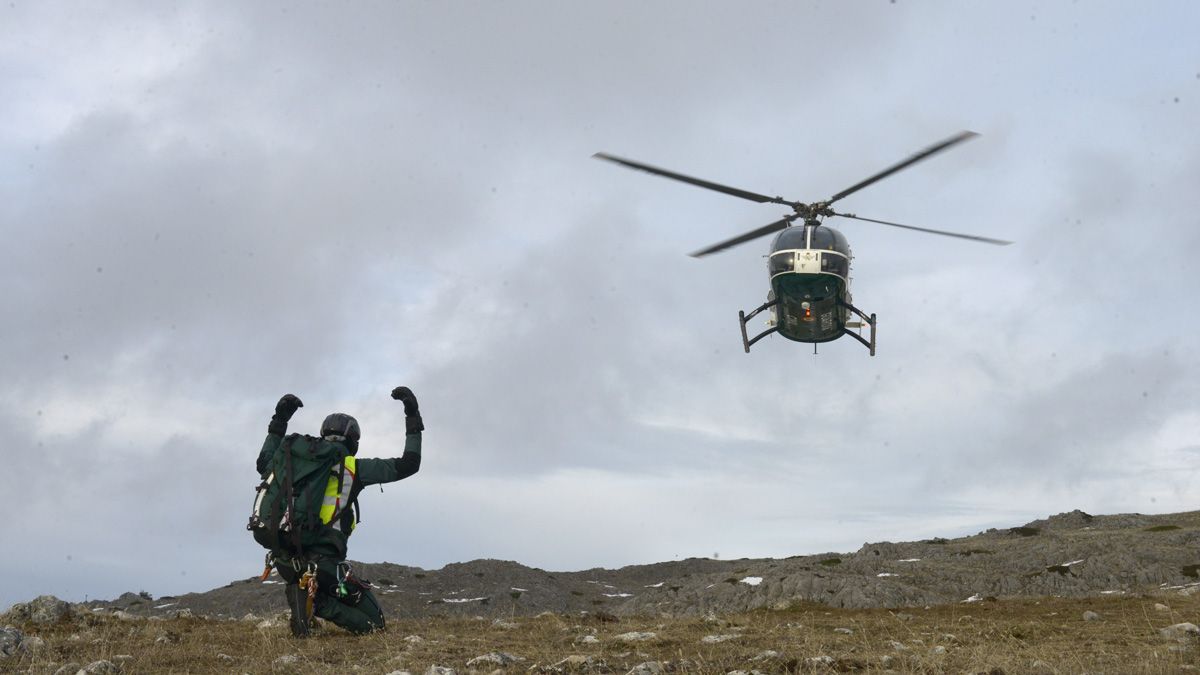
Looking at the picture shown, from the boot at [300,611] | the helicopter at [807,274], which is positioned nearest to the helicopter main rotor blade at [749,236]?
the helicopter at [807,274]

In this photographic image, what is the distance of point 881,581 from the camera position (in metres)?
34.8

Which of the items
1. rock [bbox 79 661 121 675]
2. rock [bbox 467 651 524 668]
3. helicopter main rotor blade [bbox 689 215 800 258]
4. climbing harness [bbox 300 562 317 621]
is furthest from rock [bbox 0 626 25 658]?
helicopter main rotor blade [bbox 689 215 800 258]

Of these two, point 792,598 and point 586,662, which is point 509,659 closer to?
point 586,662

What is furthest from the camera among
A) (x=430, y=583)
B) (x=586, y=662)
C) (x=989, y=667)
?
(x=430, y=583)

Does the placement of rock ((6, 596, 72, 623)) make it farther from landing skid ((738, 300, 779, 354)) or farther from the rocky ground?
landing skid ((738, 300, 779, 354))

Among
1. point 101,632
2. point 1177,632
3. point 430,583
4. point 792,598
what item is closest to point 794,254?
point 792,598

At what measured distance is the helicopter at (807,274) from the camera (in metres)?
28.7

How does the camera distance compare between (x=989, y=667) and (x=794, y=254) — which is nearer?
(x=989, y=667)

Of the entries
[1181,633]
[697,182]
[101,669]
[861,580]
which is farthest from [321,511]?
[861,580]

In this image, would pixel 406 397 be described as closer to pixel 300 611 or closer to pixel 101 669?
pixel 300 611

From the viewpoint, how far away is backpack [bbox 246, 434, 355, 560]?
12.3 m

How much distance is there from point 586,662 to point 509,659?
0.89 m

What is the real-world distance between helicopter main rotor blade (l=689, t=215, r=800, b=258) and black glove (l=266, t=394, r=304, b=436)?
54.6ft

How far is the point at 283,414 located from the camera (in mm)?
13461
